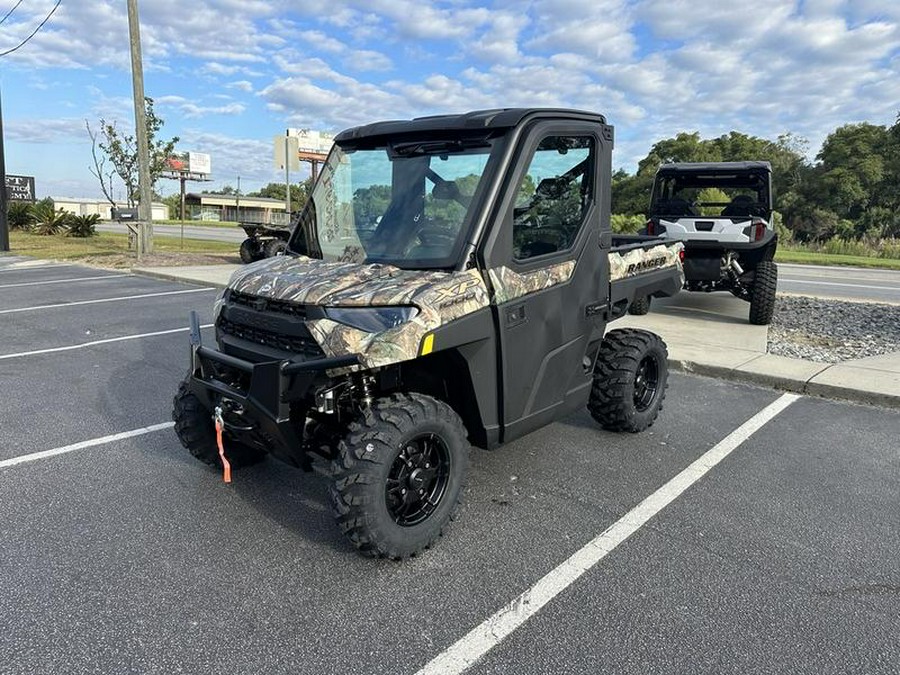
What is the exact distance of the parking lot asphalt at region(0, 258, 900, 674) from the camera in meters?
2.46

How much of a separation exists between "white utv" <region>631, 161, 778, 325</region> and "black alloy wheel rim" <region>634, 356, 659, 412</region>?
382 centimetres

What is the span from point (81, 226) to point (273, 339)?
28549 mm

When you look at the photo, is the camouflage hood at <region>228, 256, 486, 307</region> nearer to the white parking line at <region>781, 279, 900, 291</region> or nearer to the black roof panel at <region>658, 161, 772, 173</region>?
the black roof panel at <region>658, 161, 772, 173</region>

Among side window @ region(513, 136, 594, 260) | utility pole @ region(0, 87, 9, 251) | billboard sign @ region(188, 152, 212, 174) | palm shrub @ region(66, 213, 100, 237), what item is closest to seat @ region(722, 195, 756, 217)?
side window @ region(513, 136, 594, 260)

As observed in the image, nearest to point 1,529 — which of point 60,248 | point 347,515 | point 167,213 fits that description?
point 347,515

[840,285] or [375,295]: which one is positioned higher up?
[375,295]

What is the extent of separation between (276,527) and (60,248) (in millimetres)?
22057

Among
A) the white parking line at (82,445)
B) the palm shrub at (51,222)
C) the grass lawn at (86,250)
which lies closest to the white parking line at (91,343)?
the white parking line at (82,445)

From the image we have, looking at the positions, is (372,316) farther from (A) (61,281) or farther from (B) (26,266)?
(B) (26,266)

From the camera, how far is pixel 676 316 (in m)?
9.74

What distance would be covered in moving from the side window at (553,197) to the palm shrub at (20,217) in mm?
32180

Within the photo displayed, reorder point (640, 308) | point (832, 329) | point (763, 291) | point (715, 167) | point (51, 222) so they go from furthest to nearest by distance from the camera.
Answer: point (51, 222), point (715, 167), point (640, 308), point (832, 329), point (763, 291)

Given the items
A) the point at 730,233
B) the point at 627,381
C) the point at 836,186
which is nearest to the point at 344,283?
the point at 627,381

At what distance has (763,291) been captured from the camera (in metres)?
8.81
